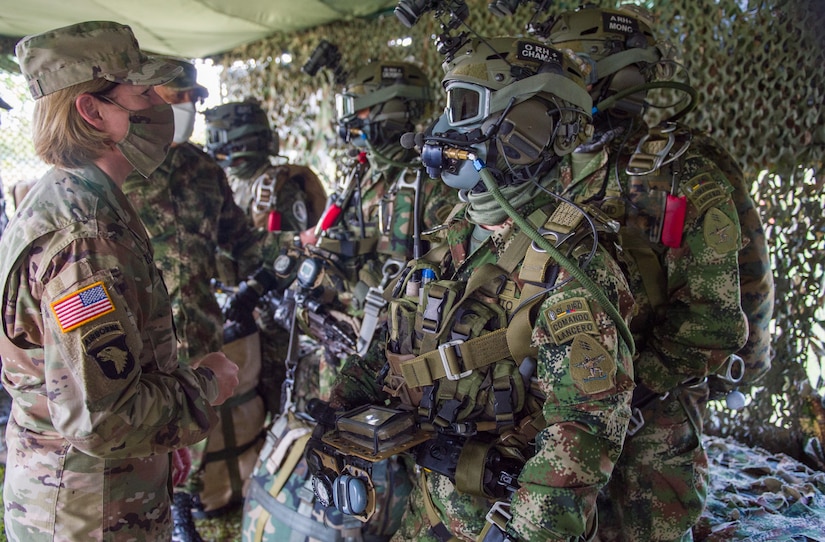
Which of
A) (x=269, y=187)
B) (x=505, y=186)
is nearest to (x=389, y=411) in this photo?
(x=505, y=186)

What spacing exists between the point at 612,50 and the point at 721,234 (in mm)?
1030

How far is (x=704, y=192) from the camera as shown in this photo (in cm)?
243

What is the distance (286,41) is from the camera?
6.36 metres

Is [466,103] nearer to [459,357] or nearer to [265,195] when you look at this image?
[459,357]

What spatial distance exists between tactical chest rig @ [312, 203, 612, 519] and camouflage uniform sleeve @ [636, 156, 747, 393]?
2.73ft

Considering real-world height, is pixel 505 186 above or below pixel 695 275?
above

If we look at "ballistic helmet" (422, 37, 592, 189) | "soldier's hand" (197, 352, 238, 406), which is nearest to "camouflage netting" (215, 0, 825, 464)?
"ballistic helmet" (422, 37, 592, 189)

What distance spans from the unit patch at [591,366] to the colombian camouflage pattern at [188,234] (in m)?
2.70

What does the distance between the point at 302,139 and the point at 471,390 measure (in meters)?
5.26

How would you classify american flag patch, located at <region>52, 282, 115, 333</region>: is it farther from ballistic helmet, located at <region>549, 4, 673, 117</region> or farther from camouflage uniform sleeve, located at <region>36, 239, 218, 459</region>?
ballistic helmet, located at <region>549, 4, 673, 117</region>

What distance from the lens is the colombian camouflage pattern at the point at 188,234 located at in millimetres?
3514

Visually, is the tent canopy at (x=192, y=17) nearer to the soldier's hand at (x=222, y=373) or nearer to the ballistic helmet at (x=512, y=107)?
the soldier's hand at (x=222, y=373)

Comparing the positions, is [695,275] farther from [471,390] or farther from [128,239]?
[128,239]

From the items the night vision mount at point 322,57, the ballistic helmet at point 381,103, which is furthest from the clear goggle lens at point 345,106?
the night vision mount at point 322,57
